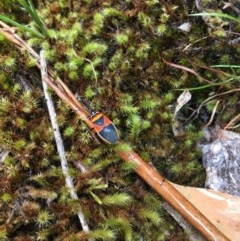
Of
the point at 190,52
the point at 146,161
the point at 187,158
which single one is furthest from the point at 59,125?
the point at 190,52

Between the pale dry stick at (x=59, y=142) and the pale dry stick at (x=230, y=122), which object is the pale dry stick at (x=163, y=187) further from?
the pale dry stick at (x=230, y=122)

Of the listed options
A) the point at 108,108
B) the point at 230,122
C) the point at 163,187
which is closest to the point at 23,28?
the point at 108,108

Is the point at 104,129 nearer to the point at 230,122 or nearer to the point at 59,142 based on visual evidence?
the point at 59,142

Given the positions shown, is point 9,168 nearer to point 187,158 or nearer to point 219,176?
point 187,158

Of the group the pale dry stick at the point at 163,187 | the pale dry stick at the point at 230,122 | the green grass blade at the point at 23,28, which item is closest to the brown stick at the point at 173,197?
the pale dry stick at the point at 163,187

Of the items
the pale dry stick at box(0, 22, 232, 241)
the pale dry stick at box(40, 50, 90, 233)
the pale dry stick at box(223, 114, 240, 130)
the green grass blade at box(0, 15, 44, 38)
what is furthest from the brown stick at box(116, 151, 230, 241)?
the green grass blade at box(0, 15, 44, 38)

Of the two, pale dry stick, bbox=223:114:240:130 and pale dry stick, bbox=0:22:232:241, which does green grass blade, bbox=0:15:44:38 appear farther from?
pale dry stick, bbox=223:114:240:130
